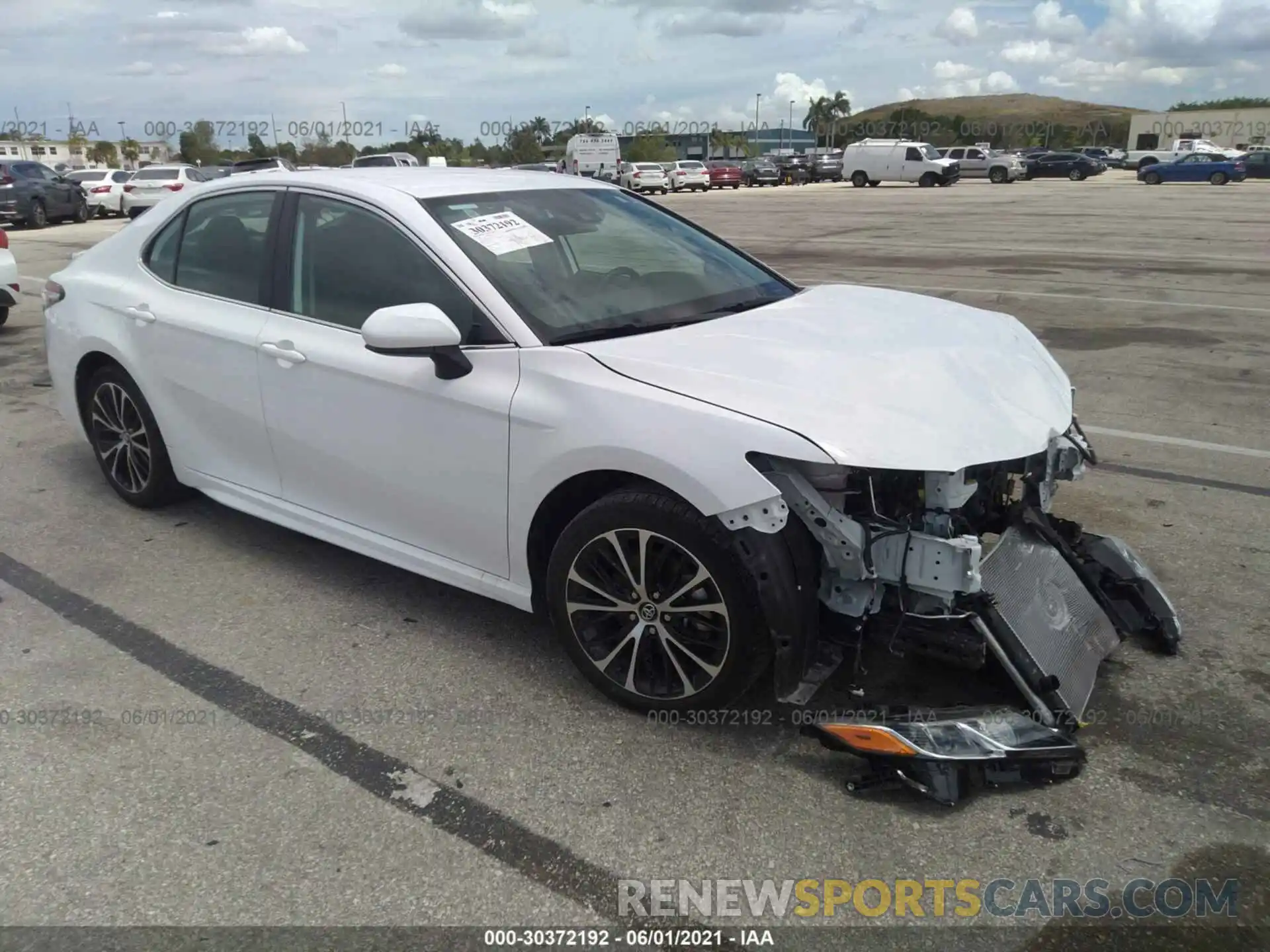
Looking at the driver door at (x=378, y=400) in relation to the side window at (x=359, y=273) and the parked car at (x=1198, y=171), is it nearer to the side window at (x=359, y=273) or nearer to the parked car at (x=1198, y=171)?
the side window at (x=359, y=273)

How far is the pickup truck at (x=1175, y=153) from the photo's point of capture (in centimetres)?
4741

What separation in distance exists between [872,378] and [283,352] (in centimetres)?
226

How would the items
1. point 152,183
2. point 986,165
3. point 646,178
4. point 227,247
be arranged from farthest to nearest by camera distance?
point 986,165
point 646,178
point 152,183
point 227,247

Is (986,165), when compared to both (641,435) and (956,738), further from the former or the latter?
(956,738)

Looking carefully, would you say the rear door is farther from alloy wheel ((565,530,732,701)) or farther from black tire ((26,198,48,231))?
black tire ((26,198,48,231))

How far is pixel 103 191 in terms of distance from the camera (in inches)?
1162

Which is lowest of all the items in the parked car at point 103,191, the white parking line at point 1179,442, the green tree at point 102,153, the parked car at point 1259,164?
the white parking line at point 1179,442

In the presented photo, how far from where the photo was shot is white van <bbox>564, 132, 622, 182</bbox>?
1987 inches

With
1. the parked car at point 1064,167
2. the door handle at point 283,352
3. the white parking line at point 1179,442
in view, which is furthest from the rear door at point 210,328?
the parked car at point 1064,167

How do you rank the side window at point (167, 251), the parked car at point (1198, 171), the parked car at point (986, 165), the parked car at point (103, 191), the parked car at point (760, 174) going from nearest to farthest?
the side window at point (167, 251)
the parked car at point (103, 191)
the parked car at point (1198, 171)
the parked car at point (986, 165)
the parked car at point (760, 174)

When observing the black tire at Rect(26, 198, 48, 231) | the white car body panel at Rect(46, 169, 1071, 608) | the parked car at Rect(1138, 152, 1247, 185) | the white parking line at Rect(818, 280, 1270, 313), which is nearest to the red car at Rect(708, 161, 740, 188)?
the parked car at Rect(1138, 152, 1247, 185)

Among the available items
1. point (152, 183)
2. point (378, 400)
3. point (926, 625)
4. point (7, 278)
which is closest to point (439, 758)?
point (378, 400)

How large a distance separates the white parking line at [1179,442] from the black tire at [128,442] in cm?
532

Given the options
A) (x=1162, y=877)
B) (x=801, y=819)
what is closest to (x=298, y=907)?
(x=801, y=819)
